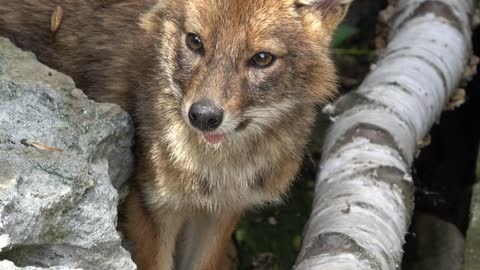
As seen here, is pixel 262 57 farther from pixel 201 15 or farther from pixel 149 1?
pixel 149 1

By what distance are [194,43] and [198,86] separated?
0.29m

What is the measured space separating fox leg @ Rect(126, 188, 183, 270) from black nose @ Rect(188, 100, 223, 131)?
92 cm

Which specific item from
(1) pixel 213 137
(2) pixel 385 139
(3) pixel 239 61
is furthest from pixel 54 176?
(2) pixel 385 139

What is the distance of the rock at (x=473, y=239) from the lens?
16.9ft

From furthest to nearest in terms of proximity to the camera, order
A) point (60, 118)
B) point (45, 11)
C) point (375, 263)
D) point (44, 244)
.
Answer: point (45, 11), point (375, 263), point (60, 118), point (44, 244)

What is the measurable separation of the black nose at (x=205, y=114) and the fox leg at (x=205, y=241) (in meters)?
1.20

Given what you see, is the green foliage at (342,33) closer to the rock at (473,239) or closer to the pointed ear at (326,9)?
the rock at (473,239)

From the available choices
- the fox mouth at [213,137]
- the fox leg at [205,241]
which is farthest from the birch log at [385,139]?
the fox mouth at [213,137]

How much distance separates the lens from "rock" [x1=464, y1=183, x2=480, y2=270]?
5.15m

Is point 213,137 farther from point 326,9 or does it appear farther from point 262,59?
point 326,9

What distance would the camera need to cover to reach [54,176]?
381 cm

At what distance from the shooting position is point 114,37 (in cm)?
514

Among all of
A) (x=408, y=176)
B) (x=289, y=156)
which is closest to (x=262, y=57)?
(x=289, y=156)

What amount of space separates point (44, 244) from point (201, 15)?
1.39 meters
